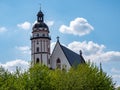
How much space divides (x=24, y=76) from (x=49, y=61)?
2296 inches

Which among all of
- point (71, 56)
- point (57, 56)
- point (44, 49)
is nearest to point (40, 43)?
point (44, 49)

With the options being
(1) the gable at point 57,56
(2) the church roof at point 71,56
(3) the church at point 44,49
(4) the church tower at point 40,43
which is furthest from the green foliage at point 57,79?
(4) the church tower at point 40,43

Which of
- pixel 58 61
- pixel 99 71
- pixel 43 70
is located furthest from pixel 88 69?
pixel 58 61

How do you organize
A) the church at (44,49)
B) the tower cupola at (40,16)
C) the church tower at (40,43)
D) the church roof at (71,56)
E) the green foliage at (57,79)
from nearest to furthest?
the green foliage at (57,79)
the church roof at (71,56)
the church at (44,49)
the church tower at (40,43)
the tower cupola at (40,16)

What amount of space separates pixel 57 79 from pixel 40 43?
5273 centimetres

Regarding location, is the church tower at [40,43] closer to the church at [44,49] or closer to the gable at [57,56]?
the church at [44,49]

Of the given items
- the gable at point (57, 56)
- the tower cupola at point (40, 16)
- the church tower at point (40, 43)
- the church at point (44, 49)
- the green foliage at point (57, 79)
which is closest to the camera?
the green foliage at point (57, 79)

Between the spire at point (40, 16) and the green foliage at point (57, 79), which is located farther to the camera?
the spire at point (40, 16)

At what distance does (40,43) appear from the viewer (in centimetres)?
12100

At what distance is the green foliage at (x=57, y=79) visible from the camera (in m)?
61.7

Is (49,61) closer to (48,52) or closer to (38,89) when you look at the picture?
(48,52)

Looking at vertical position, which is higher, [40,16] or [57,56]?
[40,16]

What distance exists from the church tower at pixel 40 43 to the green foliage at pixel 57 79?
4785cm

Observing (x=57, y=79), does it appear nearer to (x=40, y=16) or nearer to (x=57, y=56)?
(x=57, y=56)
